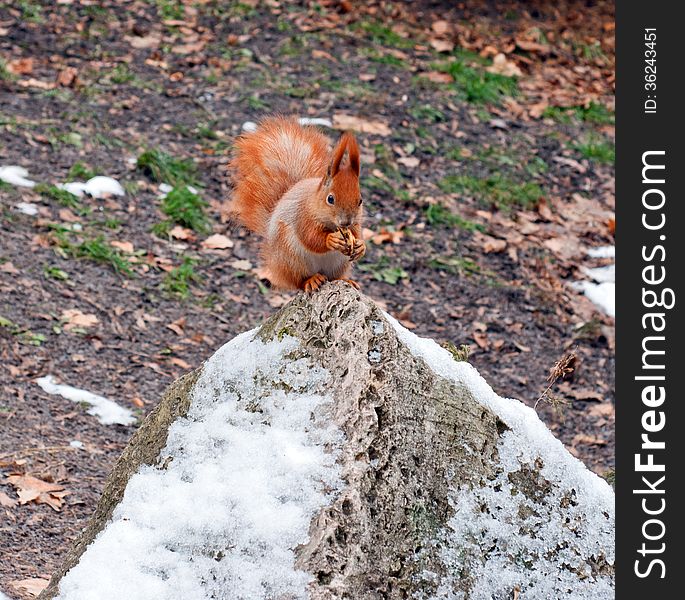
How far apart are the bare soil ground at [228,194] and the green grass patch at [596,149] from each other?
0.08 ft

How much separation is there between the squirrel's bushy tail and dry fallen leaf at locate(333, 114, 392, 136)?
3.06 m

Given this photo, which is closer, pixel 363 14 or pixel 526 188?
pixel 526 188

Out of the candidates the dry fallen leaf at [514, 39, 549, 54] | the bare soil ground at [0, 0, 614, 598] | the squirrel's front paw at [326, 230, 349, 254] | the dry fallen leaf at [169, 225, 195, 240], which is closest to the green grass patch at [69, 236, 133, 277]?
the bare soil ground at [0, 0, 614, 598]

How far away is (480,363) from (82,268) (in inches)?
72.7

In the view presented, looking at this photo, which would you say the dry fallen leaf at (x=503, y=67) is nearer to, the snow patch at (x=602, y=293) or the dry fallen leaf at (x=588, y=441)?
the snow patch at (x=602, y=293)

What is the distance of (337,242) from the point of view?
237cm

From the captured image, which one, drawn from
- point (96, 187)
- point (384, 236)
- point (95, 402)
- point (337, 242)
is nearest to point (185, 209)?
point (96, 187)

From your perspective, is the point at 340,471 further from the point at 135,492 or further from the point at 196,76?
the point at 196,76

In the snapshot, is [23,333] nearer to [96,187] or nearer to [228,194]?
[96,187]

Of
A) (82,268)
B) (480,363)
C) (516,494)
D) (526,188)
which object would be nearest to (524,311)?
(480,363)

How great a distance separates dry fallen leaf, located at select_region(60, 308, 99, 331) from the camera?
4008mm

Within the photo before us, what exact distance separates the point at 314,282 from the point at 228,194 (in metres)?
3.03

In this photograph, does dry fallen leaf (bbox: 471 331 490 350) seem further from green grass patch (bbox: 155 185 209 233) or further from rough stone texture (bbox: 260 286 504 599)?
rough stone texture (bbox: 260 286 504 599)

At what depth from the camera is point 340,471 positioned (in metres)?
1.71
